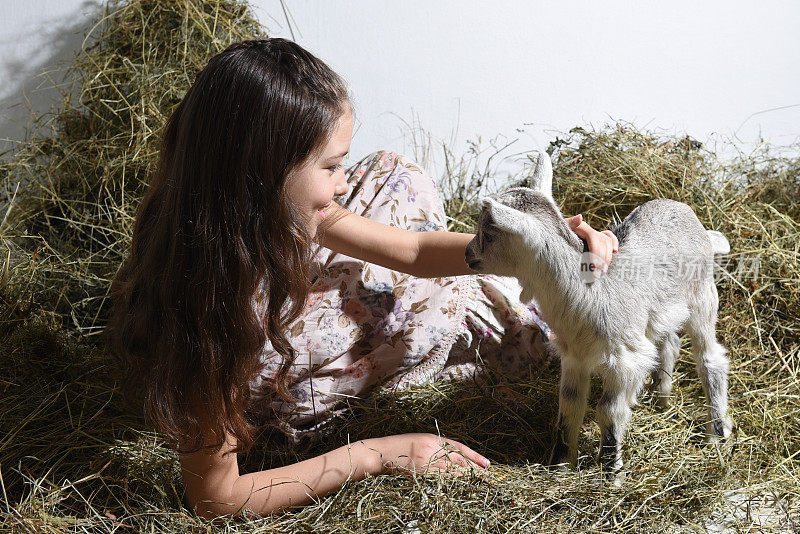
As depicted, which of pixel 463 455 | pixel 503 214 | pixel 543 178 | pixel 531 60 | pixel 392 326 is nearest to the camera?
pixel 503 214

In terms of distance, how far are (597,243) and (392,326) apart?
0.77 meters

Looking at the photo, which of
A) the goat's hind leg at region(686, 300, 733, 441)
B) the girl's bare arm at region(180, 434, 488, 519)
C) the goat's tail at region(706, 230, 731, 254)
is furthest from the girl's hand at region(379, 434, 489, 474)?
the goat's tail at region(706, 230, 731, 254)

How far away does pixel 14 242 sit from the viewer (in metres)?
2.95

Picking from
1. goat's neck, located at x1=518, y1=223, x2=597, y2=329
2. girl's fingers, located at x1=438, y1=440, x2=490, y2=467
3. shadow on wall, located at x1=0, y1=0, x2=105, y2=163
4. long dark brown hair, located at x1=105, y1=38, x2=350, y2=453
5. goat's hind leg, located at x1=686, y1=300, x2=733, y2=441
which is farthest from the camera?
shadow on wall, located at x1=0, y1=0, x2=105, y2=163

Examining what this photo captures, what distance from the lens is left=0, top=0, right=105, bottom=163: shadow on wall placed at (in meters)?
3.22

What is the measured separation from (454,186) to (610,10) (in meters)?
1.09

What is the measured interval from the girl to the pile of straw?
0.11 meters

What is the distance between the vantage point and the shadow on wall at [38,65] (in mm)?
3225

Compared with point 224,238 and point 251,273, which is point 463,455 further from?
point 224,238

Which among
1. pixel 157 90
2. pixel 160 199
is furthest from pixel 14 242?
pixel 160 199

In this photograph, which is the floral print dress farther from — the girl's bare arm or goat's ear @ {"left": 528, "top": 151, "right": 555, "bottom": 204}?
goat's ear @ {"left": 528, "top": 151, "right": 555, "bottom": 204}

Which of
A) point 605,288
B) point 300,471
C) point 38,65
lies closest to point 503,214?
point 605,288

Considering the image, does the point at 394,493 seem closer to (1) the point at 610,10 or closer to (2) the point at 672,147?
(2) the point at 672,147

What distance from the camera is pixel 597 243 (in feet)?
5.84
